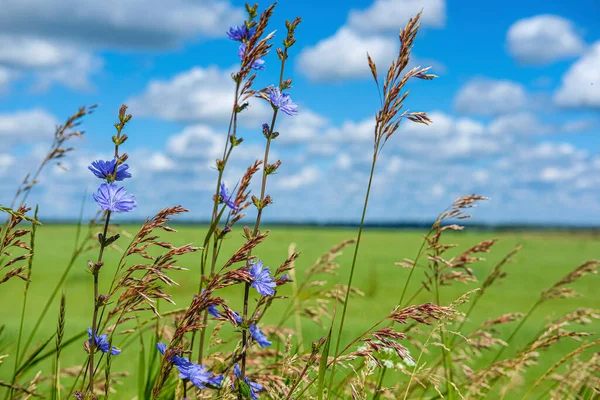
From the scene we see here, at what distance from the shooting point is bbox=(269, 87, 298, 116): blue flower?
1362 mm

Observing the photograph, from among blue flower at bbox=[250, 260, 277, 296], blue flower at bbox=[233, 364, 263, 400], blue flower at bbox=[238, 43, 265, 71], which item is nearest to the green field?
blue flower at bbox=[233, 364, 263, 400]

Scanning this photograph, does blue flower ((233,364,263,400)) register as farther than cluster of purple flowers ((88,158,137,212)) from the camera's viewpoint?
Yes

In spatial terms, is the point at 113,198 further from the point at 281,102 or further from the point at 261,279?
the point at 281,102

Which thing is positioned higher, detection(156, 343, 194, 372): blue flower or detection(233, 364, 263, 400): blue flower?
detection(156, 343, 194, 372): blue flower

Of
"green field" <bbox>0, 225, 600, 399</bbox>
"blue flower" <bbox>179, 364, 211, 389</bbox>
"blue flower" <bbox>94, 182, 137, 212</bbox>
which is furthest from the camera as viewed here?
"green field" <bbox>0, 225, 600, 399</bbox>

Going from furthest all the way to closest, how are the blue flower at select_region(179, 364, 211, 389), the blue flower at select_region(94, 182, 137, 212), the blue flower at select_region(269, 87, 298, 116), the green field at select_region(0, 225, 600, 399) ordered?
the green field at select_region(0, 225, 600, 399), the blue flower at select_region(269, 87, 298, 116), the blue flower at select_region(179, 364, 211, 389), the blue flower at select_region(94, 182, 137, 212)

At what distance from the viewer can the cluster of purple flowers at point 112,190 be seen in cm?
109

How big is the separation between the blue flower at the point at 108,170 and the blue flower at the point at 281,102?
1.33 feet

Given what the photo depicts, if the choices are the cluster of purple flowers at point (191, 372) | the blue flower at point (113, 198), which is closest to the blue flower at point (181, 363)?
the cluster of purple flowers at point (191, 372)

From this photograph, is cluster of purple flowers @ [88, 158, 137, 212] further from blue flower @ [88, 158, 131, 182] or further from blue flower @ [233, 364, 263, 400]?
blue flower @ [233, 364, 263, 400]

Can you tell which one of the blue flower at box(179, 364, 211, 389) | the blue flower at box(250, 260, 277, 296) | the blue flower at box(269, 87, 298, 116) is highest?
the blue flower at box(269, 87, 298, 116)

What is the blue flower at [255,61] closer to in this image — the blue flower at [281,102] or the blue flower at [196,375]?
the blue flower at [281,102]

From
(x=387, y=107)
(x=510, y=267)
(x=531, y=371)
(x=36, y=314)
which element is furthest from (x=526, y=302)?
(x=387, y=107)

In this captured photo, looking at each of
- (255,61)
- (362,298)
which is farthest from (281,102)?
(362,298)
